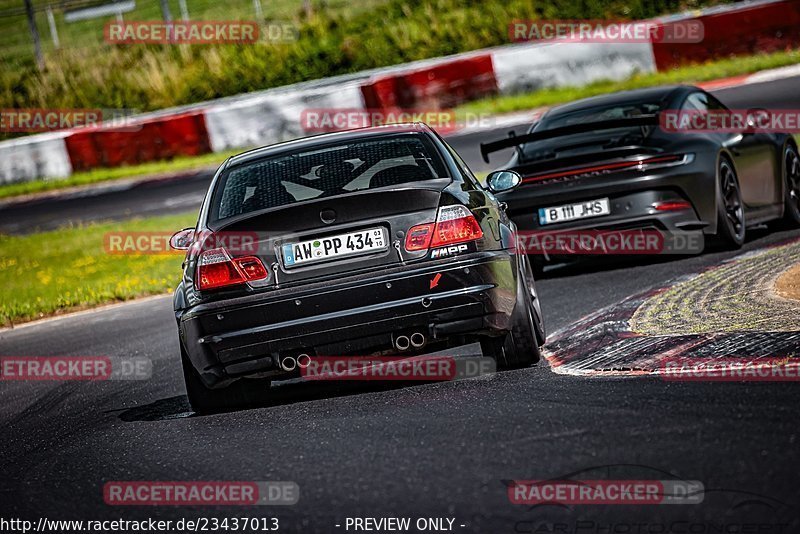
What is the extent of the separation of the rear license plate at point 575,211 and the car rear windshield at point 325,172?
9.69 ft

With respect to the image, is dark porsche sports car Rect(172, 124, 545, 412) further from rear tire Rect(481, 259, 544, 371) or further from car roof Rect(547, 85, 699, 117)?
car roof Rect(547, 85, 699, 117)

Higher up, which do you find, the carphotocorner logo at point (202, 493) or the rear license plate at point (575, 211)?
the carphotocorner logo at point (202, 493)

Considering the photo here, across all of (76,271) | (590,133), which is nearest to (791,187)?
(590,133)

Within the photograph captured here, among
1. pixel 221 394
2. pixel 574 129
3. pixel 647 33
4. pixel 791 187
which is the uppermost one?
pixel 574 129

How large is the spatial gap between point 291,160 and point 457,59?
1817 cm

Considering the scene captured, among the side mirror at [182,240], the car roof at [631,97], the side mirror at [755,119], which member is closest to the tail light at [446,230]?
the side mirror at [182,240]

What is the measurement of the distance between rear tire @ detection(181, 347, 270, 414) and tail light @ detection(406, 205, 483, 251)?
127 cm

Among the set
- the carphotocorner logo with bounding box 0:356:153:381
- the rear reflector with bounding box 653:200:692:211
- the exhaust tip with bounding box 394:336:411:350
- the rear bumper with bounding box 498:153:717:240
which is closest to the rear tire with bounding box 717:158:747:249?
the rear bumper with bounding box 498:153:717:240

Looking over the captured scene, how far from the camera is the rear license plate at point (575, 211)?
31.2 ft

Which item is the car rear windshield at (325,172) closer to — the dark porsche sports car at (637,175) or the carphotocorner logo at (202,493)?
the carphotocorner logo at (202,493)

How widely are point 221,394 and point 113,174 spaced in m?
19.6

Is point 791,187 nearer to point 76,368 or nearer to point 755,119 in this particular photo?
point 755,119


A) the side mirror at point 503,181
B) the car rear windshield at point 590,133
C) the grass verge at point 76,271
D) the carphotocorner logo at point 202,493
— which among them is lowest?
the grass verge at point 76,271

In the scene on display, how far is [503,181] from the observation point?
24.0 feet
